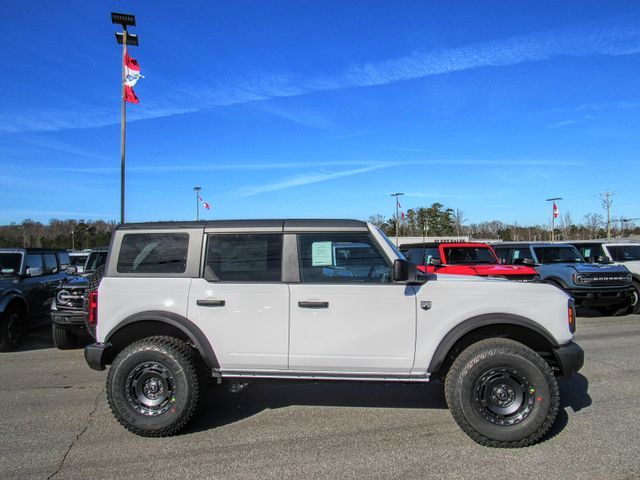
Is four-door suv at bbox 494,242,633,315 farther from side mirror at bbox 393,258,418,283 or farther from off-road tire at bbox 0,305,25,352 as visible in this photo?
off-road tire at bbox 0,305,25,352

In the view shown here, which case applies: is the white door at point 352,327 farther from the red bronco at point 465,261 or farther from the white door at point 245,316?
the red bronco at point 465,261

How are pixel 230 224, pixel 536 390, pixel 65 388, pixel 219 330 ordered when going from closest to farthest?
pixel 536 390
pixel 219 330
pixel 230 224
pixel 65 388

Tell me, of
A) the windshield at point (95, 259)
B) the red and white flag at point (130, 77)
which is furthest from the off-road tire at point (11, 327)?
the red and white flag at point (130, 77)

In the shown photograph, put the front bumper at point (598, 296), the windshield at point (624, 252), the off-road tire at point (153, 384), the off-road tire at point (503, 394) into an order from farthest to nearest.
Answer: the windshield at point (624, 252)
the front bumper at point (598, 296)
the off-road tire at point (153, 384)
the off-road tire at point (503, 394)

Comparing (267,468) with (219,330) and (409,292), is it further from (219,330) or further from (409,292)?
(409,292)

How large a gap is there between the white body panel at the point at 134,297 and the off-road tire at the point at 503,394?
2.61m

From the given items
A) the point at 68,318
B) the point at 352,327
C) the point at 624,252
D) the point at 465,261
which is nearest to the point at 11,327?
the point at 68,318

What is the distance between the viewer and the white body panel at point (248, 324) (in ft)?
13.3

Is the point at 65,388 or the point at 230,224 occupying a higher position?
the point at 230,224

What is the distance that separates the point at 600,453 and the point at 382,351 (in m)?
1.92

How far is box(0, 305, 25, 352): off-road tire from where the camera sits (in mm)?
7836

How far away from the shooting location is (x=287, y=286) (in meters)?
4.13

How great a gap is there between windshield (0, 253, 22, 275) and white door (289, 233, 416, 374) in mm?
7170

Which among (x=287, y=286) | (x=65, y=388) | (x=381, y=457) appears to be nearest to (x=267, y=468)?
(x=381, y=457)
